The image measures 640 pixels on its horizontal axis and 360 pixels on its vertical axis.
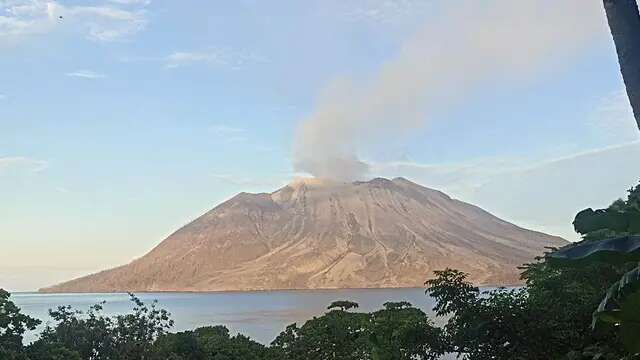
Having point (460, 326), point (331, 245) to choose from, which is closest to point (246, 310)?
point (460, 326)

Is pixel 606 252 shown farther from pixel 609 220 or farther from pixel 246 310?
pixel 246 310

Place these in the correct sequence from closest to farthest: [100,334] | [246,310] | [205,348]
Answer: [100,334] < [205,348] < [246,310]

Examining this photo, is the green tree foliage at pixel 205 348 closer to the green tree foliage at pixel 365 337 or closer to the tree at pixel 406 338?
the green tree foliage at pixel 365 337

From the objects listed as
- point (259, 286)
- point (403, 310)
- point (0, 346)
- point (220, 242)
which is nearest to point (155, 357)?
point (0, 346)

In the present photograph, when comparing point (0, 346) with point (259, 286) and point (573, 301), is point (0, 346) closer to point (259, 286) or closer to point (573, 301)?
point (573, 301)

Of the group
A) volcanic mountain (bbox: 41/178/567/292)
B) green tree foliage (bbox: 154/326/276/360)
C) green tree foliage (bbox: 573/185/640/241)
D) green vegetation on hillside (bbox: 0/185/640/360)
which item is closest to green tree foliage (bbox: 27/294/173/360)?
green vegetation on hillside (bbox: 0/185/640/360)

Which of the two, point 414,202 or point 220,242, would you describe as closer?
point 220,242

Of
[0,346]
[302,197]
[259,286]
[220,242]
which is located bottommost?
[0,346]
